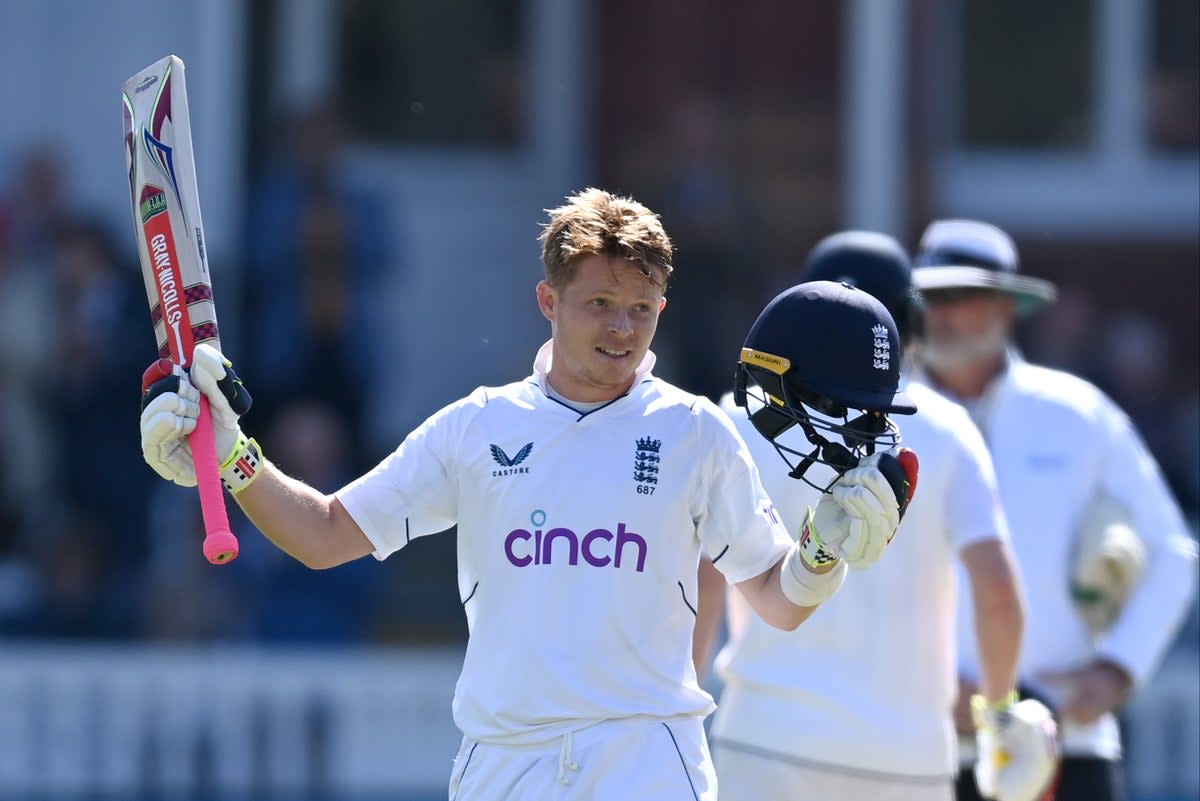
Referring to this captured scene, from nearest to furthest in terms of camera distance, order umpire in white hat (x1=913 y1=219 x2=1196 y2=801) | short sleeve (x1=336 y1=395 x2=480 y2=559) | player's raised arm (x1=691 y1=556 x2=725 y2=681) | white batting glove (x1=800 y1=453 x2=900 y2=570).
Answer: white batting glove (x1=800 y1=453 x2=900 y2=570) < short sleeve (x1=336 y1=395 x2=480 y2=559) < player's raised arm (x1=691 y1=556 x2=725 y2=681) < umpire in white hat (x1=913 y1=219 x2=1196 y2=801)

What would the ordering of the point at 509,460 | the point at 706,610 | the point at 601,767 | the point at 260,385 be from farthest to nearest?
the point at 260,385 < the point at 706,610 < the point at 509,460 < the point at 601,767

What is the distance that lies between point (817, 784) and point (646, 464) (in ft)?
3.13

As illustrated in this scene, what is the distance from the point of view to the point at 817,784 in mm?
3828

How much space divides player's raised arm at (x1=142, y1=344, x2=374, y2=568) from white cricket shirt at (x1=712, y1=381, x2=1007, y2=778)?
97 cm

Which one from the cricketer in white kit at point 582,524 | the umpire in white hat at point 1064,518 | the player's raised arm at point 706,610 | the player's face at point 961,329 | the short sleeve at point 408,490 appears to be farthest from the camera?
the player's face at point 961,329

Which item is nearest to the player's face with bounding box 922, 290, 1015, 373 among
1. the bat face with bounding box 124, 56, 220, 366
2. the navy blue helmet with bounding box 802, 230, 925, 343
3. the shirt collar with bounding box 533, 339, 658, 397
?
the navy blue helmet with bounding box 802, 230, 925, 343

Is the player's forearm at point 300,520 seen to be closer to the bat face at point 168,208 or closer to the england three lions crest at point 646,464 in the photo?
the bat face at point 168,208

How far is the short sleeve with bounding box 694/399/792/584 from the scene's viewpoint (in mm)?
3262

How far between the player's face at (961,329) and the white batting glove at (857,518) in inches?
60.5

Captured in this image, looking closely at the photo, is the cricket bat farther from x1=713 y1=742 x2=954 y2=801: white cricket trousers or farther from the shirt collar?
x1=713 y1=742 x2=954 y2=801: white cricket trousers

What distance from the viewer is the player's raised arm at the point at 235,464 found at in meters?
3.12

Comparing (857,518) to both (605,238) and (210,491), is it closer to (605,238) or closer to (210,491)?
(605,238)

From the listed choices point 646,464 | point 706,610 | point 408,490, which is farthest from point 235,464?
point 706,610

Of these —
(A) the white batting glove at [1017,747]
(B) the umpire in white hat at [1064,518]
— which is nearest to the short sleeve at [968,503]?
(A) the white batting glove at [1017,747]
